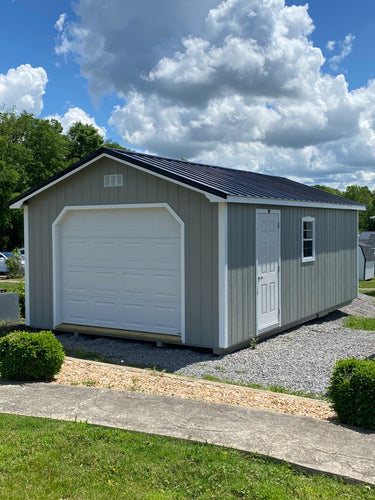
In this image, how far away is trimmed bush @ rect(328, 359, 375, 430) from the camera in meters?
5.05

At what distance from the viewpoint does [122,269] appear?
1010 centimetres

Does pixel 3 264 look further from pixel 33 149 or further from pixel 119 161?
pixel 119 161

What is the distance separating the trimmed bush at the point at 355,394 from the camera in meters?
5.05

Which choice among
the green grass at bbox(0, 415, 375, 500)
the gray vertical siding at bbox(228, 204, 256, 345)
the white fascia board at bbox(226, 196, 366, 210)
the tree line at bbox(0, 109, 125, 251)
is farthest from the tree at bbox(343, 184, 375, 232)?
the green grass at bbox(0, 415, 375, 500)

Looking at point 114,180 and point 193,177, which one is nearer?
point 193,177

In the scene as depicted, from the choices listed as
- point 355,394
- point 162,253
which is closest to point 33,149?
point 162,253

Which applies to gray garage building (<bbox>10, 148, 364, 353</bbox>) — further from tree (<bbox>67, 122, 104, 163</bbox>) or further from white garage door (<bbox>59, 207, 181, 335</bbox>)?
tree (<bbox>67, 122, 104, 163</bbox>)

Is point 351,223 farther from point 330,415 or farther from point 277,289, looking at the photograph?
point 330,415

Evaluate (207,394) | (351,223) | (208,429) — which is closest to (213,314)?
(207,394)

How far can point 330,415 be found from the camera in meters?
5.77

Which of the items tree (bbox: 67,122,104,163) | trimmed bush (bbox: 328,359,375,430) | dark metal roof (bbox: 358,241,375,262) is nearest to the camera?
trimmed bush (bbox: 328,359,375,430)

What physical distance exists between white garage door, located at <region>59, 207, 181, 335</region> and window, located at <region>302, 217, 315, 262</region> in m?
3.60

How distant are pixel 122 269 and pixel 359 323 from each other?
21.3ft

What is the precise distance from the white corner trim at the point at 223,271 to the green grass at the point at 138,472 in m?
4.10
